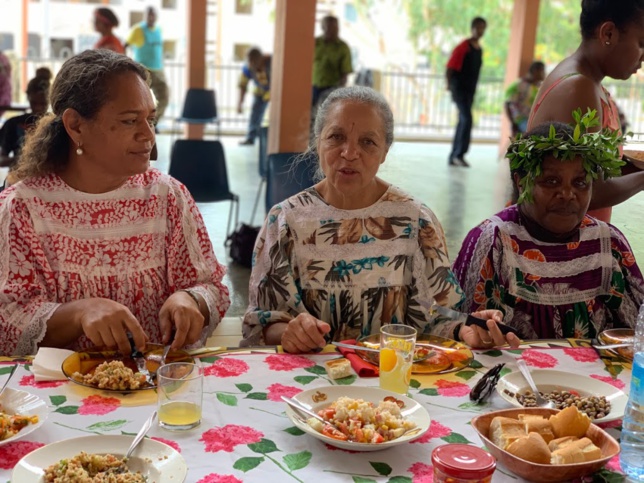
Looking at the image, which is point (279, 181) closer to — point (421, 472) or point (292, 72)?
point (292, 72)

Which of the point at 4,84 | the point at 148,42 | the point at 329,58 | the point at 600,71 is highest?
the point at 148,42

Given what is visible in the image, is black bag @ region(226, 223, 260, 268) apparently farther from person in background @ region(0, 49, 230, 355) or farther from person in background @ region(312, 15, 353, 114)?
person in background @ region(312, 15, 353, 114)

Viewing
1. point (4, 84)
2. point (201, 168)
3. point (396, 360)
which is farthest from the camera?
point (4, 84)

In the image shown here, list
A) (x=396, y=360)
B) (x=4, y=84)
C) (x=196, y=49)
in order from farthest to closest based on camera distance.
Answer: (x=196, y=49) < (x=4, y=84) < (x=396, y=360)

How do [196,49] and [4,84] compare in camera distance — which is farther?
[196,49]

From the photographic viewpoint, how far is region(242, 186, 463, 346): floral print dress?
229 cm

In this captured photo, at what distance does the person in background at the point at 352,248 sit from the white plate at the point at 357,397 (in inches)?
23.5

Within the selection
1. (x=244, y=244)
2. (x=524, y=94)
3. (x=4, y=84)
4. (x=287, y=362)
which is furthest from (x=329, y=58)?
(x=287, y=362)

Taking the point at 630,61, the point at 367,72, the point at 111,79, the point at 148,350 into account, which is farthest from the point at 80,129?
the point at 367,72

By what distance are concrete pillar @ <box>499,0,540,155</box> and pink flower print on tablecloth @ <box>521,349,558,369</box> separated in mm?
9450

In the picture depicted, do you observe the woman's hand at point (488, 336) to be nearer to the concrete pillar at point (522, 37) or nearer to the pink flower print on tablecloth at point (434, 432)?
the pink flower print on tablecloth at point (434, 432)

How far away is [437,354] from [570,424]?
1.79 ft

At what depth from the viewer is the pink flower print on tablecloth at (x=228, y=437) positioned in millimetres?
1443

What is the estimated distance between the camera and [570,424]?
1433 mm
